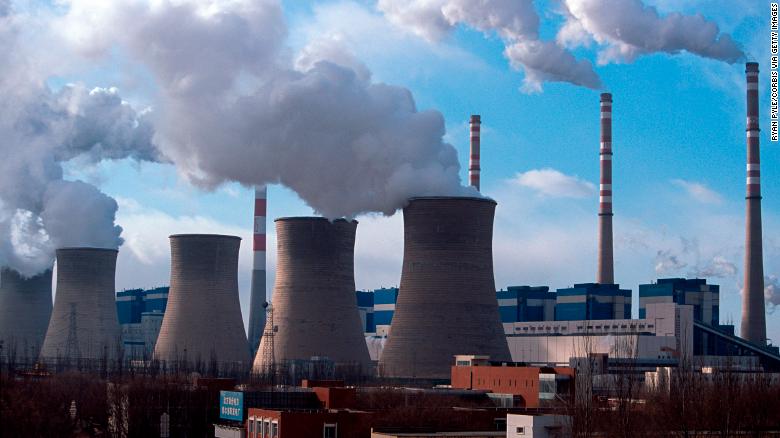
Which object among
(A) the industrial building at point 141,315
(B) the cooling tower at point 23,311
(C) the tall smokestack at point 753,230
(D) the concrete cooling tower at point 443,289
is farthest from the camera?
(A) the industrial building at point 141,315

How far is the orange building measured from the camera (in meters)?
25.9

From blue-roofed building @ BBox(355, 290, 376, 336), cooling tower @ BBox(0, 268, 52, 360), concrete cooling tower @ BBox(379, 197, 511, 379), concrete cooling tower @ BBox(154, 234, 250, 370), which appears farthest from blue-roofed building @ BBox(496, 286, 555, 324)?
concrete cooling tower @ BBox(379, 197, 511, 379)

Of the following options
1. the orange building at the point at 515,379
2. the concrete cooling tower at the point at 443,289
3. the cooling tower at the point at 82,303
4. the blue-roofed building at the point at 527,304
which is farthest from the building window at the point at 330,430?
the blue-roofed building at the point at 527,304

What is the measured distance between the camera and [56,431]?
14.6 meters

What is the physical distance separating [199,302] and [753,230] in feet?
55.8

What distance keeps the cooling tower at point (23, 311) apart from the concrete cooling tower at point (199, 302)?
6743 millimetres

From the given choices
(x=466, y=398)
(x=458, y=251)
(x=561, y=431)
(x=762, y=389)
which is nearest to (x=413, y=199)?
(x=458, y=251)

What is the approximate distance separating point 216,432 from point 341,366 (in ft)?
33.5

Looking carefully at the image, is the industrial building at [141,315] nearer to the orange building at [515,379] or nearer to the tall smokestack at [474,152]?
the tall smokestack at [474,152]

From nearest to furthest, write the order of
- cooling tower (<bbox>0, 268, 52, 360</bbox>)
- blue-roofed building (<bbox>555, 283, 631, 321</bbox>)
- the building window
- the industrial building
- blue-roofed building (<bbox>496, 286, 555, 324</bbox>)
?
the building window, cooling tower (<bbox>0, 268, 52, 360</bbox>), blue-roofed building (<bbox>555, 283, 631, 321</bbox>), blue-roofed building (<bbox>496, 286, 555, 324</bbox>), the industrial building

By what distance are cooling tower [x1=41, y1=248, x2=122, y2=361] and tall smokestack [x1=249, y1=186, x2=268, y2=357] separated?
8.74 meters

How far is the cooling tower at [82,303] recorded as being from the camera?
3650 cm

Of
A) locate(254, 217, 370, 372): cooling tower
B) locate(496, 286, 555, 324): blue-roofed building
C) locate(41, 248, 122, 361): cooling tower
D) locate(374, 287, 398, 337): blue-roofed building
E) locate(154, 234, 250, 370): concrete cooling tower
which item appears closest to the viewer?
locate(254, 217, 370, 372): cooling tower

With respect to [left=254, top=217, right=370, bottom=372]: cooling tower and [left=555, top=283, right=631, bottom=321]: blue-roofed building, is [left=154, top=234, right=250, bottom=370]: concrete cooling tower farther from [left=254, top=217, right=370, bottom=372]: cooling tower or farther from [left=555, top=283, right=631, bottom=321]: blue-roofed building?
[left=555, top=283, right=631, bottom=321]: blue-roofed building
